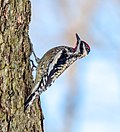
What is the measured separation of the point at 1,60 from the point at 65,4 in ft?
18.0

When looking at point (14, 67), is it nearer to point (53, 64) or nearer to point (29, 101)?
point (29, 101)

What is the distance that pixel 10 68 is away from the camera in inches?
110

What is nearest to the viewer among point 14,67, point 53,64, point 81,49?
point 14,67

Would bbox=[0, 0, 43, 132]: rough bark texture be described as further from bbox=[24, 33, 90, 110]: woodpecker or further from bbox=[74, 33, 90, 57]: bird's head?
bbox=[74, 33, 90, 57]: bird's head

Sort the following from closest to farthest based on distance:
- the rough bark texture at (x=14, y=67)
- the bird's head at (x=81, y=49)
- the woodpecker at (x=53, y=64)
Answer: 1. the rough bark texture at (x=14, y=67)
2. the woodpecker at (x=53, y=64)
3. the bird's head at (x=81, y=49)

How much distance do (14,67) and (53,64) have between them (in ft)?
1.80

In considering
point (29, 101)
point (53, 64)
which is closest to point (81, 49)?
point (53, 64)

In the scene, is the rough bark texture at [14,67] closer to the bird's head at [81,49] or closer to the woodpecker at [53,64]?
the woodpecker at [53,64]

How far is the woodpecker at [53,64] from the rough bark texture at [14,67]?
0.32 feet

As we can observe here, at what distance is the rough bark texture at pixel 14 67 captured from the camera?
2760 millimetres

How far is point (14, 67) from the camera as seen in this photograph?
280 centimetres

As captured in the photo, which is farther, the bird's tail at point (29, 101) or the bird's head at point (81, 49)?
the bird's head at point (81, 49)

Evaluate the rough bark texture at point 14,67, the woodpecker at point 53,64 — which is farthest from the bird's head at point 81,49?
the rough bark texture at point 14,67

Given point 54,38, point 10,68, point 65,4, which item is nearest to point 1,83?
point 10,68
